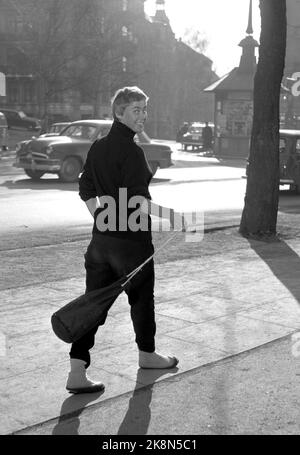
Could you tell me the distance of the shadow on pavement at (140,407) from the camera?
3.74 m

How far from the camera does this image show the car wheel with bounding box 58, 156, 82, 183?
64.5 ft

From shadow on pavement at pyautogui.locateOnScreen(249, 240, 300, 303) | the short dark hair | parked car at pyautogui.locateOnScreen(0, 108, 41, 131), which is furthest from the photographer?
parked car at pyautogui.locateOnScreen(0, 108, 41, 131)

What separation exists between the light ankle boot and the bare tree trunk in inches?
268

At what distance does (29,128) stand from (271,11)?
42.6 m

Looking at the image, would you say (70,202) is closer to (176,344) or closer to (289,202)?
(289,202)

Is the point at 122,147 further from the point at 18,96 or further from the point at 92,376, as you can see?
the point at 18,96

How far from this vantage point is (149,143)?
2130 centimetres

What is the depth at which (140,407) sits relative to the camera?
4.07m

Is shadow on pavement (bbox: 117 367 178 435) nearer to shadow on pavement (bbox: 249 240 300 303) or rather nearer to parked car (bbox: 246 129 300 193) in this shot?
shadow on pavement (bbox: 249 240 300 303)

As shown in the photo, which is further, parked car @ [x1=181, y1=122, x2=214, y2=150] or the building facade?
parked car @ [x1=181, y1=122, x2=214, y2=150]

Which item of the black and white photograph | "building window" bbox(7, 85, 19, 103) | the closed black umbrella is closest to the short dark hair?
the black and white photograph

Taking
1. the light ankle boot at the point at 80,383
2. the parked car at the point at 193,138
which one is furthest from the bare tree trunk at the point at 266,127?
the parked car at the point at 193,138

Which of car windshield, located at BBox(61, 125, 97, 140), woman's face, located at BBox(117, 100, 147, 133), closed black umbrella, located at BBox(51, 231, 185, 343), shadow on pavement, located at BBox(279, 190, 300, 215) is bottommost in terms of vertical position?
shadow on pavement, located at BBox(279, 190, 300, 215)
